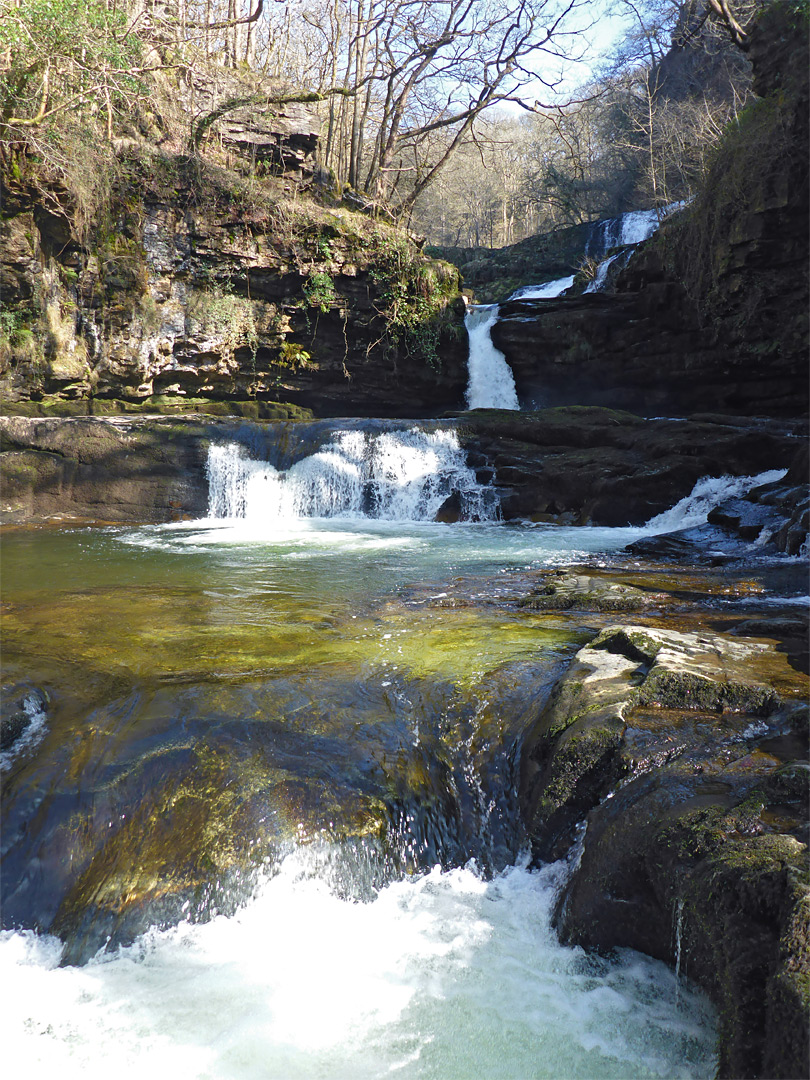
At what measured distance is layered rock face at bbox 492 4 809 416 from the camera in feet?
34.4

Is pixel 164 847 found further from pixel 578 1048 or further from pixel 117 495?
pixel 117 495

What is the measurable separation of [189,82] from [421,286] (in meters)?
5.97

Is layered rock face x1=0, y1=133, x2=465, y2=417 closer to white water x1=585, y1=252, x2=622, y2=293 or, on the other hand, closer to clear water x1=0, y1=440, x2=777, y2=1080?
white water x1=585, y1=252, x2=622, y2=293

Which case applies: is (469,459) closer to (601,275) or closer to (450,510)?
(450,510)

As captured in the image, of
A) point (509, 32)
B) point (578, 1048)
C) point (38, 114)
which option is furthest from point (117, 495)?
point (509, 32)

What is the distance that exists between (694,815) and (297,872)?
147 cm

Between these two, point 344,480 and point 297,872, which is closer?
point 297,872

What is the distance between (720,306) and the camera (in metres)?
12.2

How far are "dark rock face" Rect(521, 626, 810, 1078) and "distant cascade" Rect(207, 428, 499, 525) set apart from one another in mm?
7284

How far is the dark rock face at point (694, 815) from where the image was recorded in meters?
1.68

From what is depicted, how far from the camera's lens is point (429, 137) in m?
18.5

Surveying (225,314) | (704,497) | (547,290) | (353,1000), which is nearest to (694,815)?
(353,1000)

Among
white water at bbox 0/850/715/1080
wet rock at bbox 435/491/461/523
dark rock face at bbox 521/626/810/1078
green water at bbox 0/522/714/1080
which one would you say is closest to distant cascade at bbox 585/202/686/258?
wet rock at bbox 435/491/461/523

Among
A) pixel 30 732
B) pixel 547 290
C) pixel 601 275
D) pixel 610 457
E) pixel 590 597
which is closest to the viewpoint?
pixel 30 732
